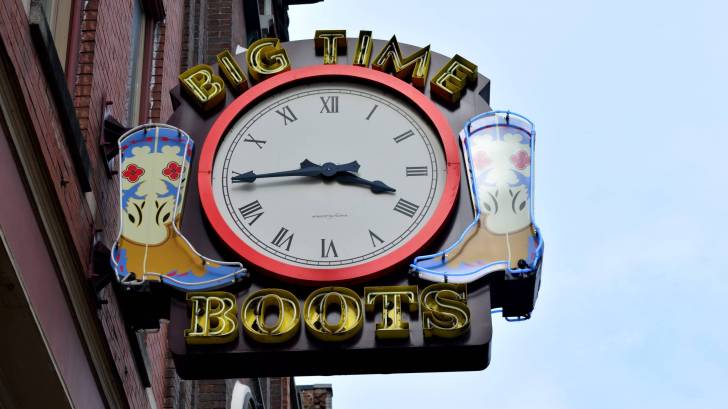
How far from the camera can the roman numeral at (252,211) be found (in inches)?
424

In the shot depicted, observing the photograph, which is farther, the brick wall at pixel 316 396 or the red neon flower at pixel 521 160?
the brick wall at pixel 316 396

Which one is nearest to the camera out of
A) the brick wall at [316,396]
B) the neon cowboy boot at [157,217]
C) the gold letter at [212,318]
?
the gold letter at [212,318]

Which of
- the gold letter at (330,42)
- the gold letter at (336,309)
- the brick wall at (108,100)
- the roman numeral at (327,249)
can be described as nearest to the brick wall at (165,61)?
the brick wall at (108,100)

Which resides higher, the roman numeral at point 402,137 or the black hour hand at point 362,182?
the roman numeral at point 402,137

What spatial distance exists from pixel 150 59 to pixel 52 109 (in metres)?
4.14

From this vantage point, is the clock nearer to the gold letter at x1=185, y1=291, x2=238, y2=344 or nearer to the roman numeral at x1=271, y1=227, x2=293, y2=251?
the roman numeral at x1=271, y1=227, x2=293, y2=251

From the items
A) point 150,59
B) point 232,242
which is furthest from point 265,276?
point 150,59

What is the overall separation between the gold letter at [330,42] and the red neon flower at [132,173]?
6.56 ft

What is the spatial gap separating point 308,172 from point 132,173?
1345 millimetres

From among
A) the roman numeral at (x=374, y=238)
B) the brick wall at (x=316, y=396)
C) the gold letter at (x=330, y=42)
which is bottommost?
the brick wall at (x=316, y=396)

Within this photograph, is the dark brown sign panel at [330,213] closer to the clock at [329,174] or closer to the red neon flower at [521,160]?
the clock at [329,174]

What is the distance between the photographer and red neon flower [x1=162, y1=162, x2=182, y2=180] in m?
10.9

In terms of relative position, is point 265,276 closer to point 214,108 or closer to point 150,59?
point 214,108

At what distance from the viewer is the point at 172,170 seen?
35.8 feet
